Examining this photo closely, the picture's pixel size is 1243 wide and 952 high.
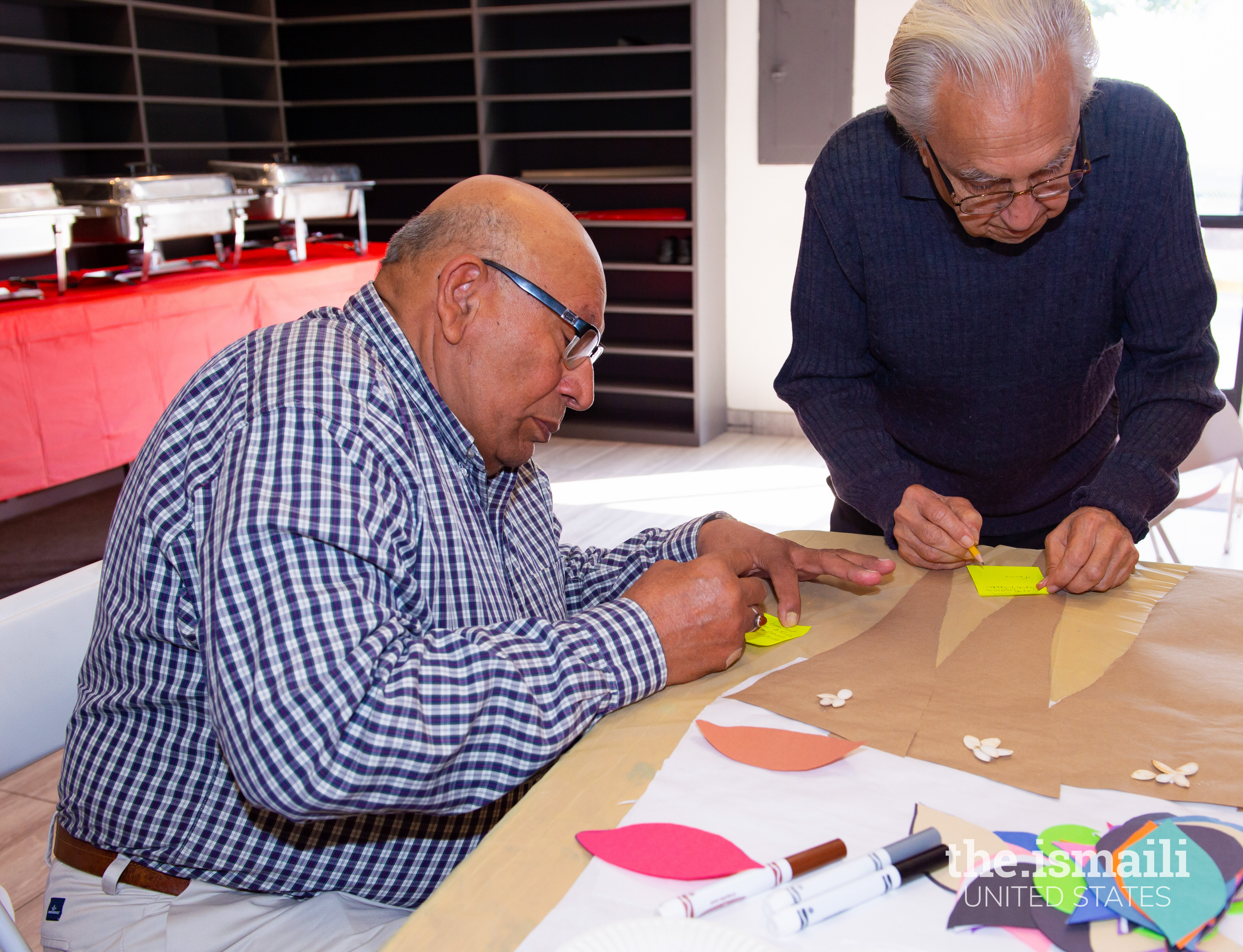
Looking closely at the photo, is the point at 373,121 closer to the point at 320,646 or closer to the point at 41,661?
the point at 41,661

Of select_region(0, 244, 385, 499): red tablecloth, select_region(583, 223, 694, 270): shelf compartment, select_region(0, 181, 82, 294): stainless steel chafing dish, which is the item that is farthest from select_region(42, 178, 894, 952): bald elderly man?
select_region(583, 223, 694, 270): shelf compartment

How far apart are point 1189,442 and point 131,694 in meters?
1.43

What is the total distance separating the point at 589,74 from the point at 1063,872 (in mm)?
5294

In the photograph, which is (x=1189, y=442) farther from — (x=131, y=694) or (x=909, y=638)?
(x=131, y=694)

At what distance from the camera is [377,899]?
3.47ft

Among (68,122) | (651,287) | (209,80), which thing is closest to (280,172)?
(68,122)

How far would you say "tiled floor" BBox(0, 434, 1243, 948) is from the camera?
3.91m

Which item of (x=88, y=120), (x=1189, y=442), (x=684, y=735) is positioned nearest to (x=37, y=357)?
(x=88, y=120)

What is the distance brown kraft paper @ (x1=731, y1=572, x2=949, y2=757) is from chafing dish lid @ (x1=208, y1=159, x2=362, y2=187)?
3.94 metres

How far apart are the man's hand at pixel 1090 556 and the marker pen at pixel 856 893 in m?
0.59

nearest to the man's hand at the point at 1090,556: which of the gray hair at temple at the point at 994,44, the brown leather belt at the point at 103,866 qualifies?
the gray hair at temple at the point at 994,44

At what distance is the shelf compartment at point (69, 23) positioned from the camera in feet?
15.5

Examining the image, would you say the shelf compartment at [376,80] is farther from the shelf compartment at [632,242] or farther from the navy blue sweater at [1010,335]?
the navy blue sweater at [1010,335]

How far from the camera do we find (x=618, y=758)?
941mm
